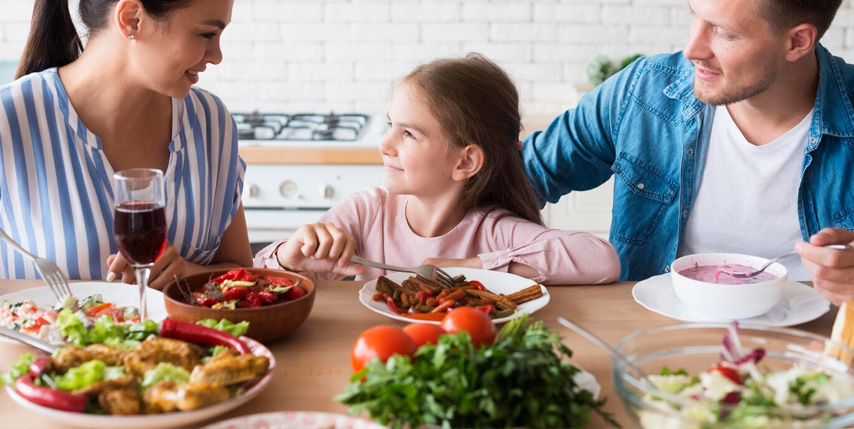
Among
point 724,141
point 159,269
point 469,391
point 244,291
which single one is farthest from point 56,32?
point 724,141

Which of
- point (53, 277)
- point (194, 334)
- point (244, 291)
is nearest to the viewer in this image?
point (194, 334)

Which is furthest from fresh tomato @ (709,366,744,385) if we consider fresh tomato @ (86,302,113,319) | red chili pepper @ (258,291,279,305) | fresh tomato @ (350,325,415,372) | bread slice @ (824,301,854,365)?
fresh tomato @ (86,302,113,319)

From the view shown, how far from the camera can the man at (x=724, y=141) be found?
2.06 m

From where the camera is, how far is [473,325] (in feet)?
3.97

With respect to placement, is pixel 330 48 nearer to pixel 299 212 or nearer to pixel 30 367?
pixel 299 212

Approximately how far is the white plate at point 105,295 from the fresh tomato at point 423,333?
53 centimetres

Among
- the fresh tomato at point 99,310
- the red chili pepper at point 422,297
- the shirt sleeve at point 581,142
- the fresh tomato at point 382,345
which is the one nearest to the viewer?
the fresh tomato at point 382,345

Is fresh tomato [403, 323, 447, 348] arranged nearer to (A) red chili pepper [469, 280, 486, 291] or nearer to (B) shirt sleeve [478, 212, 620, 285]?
(A) red chili pepper [469, 280, 486, 291]

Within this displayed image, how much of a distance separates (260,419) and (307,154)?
233cm

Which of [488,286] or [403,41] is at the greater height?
[403,41]

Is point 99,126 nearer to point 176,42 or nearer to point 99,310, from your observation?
point 176,42

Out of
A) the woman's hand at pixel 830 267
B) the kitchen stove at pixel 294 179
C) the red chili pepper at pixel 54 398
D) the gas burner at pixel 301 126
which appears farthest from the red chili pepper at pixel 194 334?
the gas burner at pixel 301 126

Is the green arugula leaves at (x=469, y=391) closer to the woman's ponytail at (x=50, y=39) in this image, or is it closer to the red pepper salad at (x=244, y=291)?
the red pepper salad at (x=244, y=291)

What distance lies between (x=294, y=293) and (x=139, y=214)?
292mm
